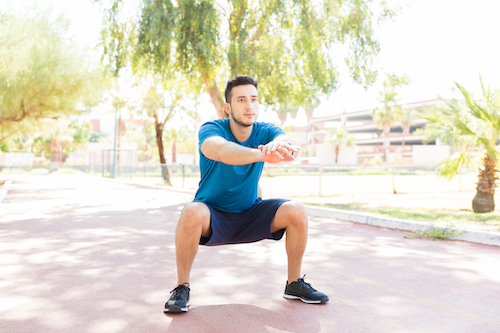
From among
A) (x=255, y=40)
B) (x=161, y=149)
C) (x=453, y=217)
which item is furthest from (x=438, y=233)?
(x=161, y=149)

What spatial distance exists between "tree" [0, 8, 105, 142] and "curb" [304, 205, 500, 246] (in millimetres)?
11690

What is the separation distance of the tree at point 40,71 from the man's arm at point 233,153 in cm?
1450

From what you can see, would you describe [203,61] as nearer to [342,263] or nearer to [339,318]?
[342,263]

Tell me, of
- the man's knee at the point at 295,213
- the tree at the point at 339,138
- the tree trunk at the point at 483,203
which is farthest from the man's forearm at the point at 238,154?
the tree at the point at 339,138

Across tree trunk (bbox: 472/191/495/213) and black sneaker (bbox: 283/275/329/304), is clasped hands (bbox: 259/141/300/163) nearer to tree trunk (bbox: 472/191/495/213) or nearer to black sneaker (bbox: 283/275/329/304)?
black sneaker (bbox: 283/275/329/304)

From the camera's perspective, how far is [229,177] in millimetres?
3742

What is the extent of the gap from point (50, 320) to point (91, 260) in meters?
2.18

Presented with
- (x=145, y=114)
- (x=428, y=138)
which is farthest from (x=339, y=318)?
(x=428, y=138)

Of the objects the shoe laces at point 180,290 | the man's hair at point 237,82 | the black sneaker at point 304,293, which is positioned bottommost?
the black sneaker at point 304,293

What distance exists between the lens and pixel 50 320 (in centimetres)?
333

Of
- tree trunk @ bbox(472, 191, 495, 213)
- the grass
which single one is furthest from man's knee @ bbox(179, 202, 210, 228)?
tree trunk @ bbox(472, 191, 495, 213)

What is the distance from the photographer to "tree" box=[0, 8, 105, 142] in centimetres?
1647

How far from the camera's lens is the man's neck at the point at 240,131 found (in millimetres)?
3821

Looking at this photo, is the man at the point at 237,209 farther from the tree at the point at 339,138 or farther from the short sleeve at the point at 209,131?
the tree at the point at 339,138
